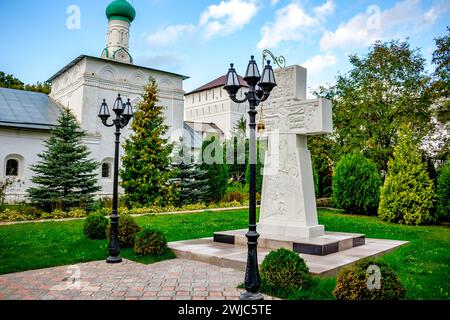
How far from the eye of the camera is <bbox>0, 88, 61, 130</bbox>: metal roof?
2175 centimetres

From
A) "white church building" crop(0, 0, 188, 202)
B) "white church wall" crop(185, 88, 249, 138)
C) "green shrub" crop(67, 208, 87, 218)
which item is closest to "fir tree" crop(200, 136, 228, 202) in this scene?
"white church building" crop(0, 0, 188, 202)

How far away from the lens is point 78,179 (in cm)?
1608

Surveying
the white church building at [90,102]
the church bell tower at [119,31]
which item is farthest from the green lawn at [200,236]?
the church bell tower at [119,31]

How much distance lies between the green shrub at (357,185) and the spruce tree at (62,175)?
11.2 meters

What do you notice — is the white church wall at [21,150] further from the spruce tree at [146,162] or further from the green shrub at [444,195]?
the green shrub at [444,195]

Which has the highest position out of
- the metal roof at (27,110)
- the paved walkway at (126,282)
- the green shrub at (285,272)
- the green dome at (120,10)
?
the green dome at (120,10)

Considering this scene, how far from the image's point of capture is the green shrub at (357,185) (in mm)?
15984

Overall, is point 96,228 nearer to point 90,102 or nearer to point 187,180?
point 187,180

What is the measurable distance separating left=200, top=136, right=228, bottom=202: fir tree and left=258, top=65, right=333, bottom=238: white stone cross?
12.0 m

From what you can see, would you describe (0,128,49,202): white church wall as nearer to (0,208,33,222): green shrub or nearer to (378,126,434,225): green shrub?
(0,208,33,222): green shrub

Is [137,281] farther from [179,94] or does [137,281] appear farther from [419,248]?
[179,94]

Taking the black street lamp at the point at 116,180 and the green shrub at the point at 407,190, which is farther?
the green shrub at the point at 407,190

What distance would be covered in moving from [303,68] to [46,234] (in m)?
8.06
